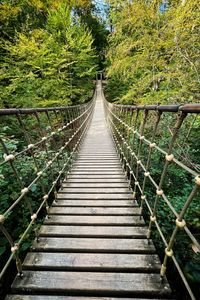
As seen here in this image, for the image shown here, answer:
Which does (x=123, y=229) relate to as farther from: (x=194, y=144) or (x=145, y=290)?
(x=194, y=144)

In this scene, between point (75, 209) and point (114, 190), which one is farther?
point (114, 190)

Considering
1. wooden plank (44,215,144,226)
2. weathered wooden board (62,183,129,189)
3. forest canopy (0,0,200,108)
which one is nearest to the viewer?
wooden plank (44,215,144,226)

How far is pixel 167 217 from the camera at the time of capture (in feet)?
11.9

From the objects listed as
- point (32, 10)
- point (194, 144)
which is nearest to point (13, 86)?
point (194, 144)

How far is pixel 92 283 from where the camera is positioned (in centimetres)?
136

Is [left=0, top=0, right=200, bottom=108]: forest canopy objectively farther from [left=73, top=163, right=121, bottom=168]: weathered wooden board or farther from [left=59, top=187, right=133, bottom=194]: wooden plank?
[left=59, top=187, right=133, bottom=194]: wooden plank

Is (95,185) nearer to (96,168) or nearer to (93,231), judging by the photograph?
(96,168)

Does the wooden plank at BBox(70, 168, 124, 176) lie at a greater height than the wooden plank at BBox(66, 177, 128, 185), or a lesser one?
lesser

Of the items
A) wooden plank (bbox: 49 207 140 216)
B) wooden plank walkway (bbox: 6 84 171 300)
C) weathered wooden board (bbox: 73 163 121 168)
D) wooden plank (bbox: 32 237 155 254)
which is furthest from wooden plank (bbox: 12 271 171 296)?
weathered wooden board (bbox: 73 163 121 168)

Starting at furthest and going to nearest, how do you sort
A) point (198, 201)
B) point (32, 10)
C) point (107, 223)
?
1. point (32, 10)
2. point (198, 201)
3. point (107, 223)

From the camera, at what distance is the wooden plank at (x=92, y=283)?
1.32 m

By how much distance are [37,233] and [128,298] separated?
0.89m

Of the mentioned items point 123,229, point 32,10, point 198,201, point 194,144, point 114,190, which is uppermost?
point 32,10

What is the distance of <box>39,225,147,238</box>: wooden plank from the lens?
5.98 feet
